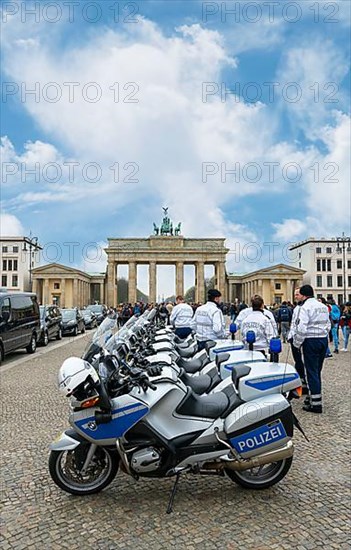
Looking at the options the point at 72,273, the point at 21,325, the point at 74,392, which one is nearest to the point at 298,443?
the point at 74,392

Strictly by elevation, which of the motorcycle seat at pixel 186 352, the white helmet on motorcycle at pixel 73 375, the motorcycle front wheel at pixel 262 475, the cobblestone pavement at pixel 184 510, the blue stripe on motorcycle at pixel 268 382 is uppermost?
the white helmet on motorcycle at pixel 73 375

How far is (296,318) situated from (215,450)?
163 inches

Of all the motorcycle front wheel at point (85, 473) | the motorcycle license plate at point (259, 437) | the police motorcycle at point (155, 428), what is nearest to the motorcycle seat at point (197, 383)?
the police motorcycle at point (155, 428)

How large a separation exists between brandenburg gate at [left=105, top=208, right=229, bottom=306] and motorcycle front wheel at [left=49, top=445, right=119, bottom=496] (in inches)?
3155

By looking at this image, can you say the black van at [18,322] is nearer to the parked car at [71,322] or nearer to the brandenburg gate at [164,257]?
the parked car at [71,322]

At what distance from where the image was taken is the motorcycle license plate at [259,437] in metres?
4.25

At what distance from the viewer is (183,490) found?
15.1ft

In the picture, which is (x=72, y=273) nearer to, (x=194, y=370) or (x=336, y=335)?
(x=336, y=335)

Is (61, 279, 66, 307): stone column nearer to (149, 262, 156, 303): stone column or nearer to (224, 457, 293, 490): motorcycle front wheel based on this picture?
(149, 262, 156, 303): stone column

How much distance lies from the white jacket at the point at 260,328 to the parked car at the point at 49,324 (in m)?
13.0

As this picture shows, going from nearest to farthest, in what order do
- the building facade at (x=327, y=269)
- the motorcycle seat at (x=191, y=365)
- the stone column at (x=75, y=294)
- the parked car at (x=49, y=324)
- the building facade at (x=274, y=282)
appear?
the motorcycle seat at (x=191, y=365) → the parked car at (x=49, y=324) → the stone column at (x=75, y=294) → the building facade at (x=274, y=282) → the building facade at (x=327, y=269)

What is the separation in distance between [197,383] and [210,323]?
4638 mm

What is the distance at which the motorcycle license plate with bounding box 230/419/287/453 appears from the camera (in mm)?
4246

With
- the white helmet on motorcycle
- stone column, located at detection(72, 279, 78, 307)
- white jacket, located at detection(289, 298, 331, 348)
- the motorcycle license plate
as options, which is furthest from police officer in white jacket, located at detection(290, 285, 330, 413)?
stone column, located at detection(72, 279, 78, 307)
